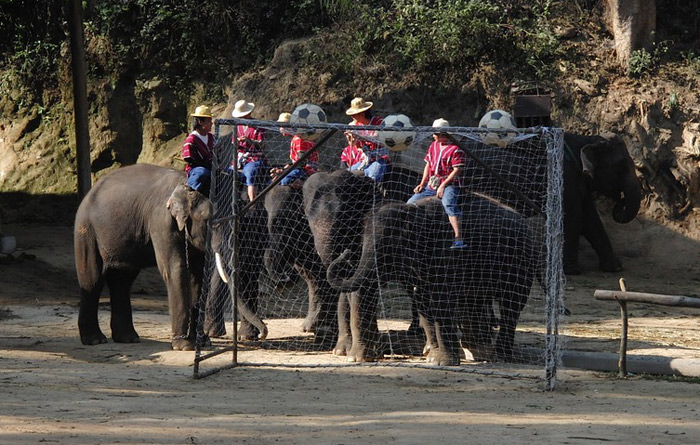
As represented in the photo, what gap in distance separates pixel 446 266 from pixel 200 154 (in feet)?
9.31

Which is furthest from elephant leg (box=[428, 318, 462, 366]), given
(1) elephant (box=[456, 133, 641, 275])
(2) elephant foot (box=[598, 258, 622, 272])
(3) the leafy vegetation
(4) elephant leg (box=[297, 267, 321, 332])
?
(3) the leafy vegetation

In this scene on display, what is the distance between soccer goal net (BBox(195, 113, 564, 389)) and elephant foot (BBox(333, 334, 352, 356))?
12mm

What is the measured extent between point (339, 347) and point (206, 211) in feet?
5.95

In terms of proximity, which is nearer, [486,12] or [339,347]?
[339,347]

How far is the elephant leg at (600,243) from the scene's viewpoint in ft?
59.7

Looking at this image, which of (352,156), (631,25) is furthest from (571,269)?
(352,156)

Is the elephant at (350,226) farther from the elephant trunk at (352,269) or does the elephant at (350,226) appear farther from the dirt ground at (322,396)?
the dirt ground at (322,396)

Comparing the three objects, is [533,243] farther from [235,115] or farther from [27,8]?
[27,8]

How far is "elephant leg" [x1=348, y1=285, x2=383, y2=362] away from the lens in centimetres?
1160

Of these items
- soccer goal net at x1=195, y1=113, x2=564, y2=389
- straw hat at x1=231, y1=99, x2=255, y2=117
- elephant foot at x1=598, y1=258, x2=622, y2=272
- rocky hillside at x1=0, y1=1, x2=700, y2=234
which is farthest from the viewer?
rocky hillside at x1=0, y1=1, x2=700, y2=234

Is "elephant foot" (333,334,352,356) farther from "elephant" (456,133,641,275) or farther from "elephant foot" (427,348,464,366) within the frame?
"elephant" (456,133,641,275)

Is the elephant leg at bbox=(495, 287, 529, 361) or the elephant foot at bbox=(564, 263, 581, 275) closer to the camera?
the elephant leg at bbox=(495, 287, 529, 361)

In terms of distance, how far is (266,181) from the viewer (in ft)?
43.9

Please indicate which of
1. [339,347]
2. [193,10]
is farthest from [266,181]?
[193,10]
